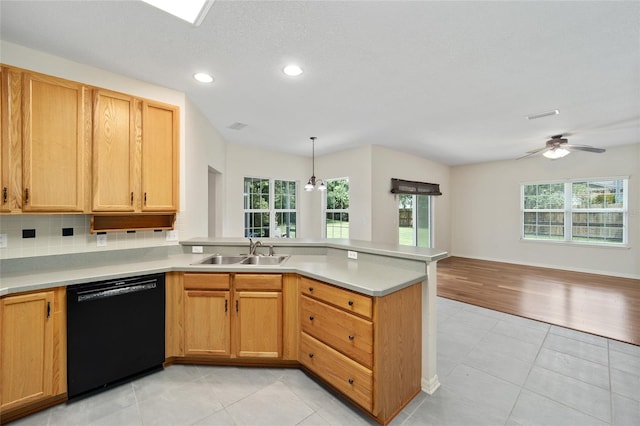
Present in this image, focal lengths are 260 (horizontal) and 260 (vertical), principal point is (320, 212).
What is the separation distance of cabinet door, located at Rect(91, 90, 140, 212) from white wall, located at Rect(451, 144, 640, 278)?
7.69 meters

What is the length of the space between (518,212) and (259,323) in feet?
23.0

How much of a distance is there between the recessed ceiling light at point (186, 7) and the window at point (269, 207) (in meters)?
4.03

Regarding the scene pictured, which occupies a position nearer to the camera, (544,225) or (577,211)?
(577,211)

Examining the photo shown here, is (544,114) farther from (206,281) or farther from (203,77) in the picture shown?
(206,281)

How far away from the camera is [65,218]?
227 centimetres

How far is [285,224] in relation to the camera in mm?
6012

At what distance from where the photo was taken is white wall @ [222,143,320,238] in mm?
5055

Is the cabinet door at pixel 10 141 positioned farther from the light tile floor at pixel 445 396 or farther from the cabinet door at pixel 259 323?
the cabinet door at pixel 259 323

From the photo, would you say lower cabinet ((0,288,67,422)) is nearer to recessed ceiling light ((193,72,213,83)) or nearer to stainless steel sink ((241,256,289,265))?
stainless steel sink ((241,256,289,265))

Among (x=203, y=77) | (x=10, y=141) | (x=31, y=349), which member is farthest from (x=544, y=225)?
(x=10, y=141)

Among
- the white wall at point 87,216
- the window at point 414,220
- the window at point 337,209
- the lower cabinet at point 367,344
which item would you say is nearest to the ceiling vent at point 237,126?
the white wall at point 87,216

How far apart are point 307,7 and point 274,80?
103 centimetres

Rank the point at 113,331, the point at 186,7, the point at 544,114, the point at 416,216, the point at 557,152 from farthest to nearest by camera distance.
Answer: the point at 416,216, the point at 557,152, the point at 544,114, the point at 113,331, the point at 186,7

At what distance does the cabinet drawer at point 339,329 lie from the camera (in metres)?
1.68
